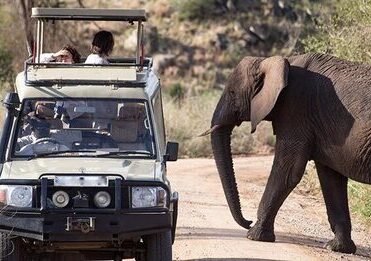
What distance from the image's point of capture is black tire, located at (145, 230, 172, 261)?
10039 mm

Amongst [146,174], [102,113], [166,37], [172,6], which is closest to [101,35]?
[102,113]

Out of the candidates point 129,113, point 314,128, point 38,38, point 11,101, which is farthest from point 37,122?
point 314,128

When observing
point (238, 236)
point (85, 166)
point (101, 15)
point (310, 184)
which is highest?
point (101, 15)

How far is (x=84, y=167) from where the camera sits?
32.9 feet

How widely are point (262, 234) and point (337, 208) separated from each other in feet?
3.14

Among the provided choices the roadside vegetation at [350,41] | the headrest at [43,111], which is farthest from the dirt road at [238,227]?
the headrest at [43,111]

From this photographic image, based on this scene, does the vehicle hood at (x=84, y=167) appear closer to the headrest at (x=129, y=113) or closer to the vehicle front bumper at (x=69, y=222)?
the vehicle front bumper at (x=69, y=222)

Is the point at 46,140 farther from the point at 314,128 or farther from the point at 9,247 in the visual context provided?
the point at 314,128

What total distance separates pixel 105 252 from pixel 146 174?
924 millimetres

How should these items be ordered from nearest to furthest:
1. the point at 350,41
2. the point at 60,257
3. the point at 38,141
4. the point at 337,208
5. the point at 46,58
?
the point at 38,141, the point at 60,257, the point at 46,58, the point at 337,208, the point at 350,41

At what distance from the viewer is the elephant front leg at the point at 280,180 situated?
13383mm

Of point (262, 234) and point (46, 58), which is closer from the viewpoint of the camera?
point (46, 58)

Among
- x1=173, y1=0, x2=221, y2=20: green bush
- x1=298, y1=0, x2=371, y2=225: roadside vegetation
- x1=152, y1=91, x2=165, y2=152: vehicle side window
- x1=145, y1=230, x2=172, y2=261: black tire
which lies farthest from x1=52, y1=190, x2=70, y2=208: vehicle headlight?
x1=173, y1=0, x2=221, y2=20: green bush

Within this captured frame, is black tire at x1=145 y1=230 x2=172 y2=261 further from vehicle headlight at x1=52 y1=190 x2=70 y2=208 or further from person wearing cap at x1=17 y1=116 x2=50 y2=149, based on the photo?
person wearing cap at x1=17 y1=116 x2=50 y2=149
